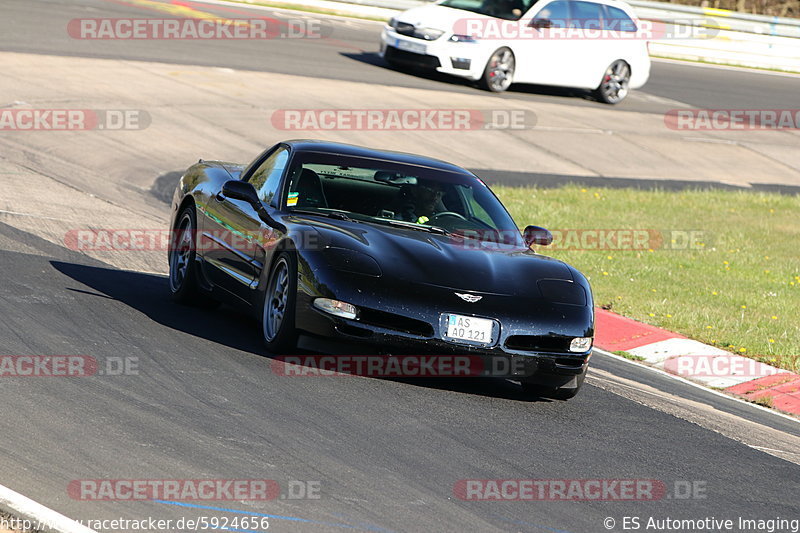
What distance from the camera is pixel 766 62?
34.4m

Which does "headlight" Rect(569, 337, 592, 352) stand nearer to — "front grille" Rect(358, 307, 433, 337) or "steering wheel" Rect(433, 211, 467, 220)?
"front grille" Rect(358, 307, 433, 337)

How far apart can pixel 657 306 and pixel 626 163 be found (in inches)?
363

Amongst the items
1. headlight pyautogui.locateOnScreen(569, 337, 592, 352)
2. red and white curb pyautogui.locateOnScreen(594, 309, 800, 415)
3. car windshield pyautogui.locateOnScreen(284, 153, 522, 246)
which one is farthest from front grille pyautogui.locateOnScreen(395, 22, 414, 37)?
headlight pyautogui.locateOnScreen(569, 337, 592, 352)

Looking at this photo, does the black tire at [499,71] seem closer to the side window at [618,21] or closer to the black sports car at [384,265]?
the side window at [618,21]

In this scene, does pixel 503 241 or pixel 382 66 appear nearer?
pixel 503 241

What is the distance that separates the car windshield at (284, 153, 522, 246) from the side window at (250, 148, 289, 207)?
0.16 meters

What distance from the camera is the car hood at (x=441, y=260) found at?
316 inches

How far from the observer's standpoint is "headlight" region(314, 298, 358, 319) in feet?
25.6

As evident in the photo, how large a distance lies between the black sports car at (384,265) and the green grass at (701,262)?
325cm

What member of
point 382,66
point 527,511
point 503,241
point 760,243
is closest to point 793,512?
point 527,511

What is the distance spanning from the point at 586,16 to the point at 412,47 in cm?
389

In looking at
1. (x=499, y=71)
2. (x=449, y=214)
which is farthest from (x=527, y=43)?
(x=449, y=214)

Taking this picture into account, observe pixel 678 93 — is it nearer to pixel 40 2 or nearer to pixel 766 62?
pixel 766 62

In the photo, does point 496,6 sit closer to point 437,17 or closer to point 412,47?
point 437,17
